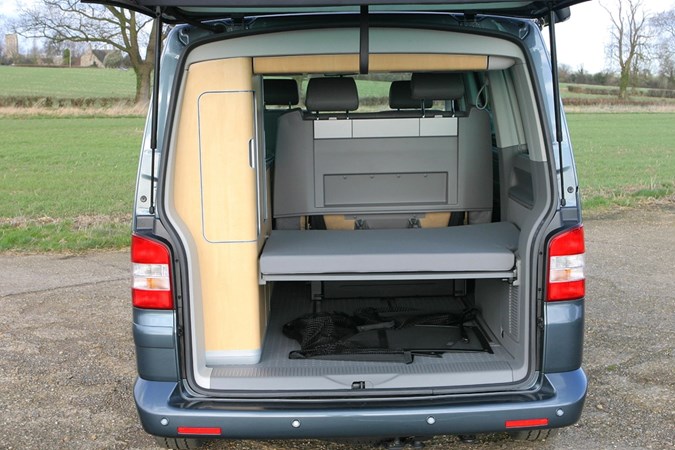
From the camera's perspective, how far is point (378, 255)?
360cm

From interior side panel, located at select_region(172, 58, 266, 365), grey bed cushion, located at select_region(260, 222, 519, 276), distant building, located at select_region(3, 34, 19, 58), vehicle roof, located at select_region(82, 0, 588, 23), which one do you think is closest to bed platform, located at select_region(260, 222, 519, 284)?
grey bed cushion, located at select_region(260, 222, 519, 276)

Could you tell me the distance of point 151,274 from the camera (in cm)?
319

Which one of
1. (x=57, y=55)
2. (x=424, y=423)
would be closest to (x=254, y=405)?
(x=424, y=423)

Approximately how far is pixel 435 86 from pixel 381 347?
1.44m

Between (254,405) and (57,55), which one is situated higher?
(57,55)

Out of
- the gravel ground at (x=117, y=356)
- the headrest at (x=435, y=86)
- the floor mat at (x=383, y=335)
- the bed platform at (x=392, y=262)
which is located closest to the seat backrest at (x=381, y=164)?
the headrest at (x=435, y=86)

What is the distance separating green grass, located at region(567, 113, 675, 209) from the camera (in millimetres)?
11750

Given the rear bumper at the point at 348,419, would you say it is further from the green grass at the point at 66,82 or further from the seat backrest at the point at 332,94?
the green grass at the point at 66,82

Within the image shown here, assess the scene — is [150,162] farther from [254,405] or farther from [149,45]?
[149,45]

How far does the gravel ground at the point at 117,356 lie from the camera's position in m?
3.90

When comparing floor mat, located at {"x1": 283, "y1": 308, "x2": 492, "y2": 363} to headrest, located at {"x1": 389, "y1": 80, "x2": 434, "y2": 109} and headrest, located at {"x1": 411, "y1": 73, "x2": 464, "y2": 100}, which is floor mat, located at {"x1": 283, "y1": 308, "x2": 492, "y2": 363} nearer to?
headrest, located at {"x1": 411, "y1": 73, "x2": 464, "y2": 100}

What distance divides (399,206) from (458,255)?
54.2 inches

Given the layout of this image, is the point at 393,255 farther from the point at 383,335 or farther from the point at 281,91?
the point at 281,91

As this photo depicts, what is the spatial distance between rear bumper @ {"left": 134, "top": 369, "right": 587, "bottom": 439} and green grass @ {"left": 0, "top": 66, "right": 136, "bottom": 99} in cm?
3421
